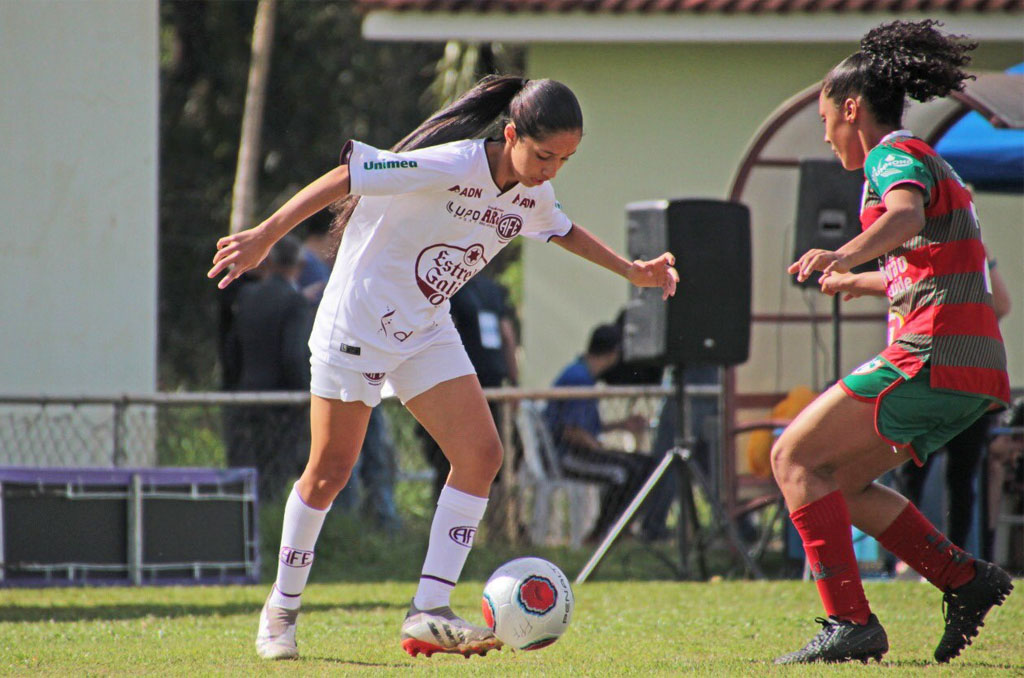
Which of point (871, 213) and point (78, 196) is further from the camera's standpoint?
point (78, 196)

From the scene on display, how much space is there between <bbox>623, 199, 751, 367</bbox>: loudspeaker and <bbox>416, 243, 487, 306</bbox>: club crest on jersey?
332 centimetres

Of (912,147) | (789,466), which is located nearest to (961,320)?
(912,147)

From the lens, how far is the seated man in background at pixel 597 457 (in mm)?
9531

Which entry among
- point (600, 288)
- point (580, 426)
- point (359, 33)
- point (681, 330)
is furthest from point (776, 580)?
point (359, 33)

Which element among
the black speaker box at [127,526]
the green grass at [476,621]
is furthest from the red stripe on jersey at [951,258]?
the black speaker box at [127,526]

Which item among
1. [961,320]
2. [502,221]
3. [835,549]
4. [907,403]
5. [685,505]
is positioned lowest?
[685,505]

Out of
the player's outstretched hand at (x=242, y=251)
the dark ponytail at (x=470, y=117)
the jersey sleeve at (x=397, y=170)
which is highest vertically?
the dark ponytail at (x=470, y=117)

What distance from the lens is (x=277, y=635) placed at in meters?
4.61

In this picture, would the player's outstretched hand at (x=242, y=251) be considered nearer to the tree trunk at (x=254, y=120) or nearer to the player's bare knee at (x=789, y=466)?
the player's bare knee at (x=789, y=466)

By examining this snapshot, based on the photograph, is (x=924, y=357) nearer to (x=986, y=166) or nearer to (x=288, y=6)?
(x=986, y=166)

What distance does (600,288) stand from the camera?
12.7m

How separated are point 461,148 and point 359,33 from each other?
18451mm

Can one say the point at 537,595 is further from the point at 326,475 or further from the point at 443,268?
the point at 443,268

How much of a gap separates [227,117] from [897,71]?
1988cm
